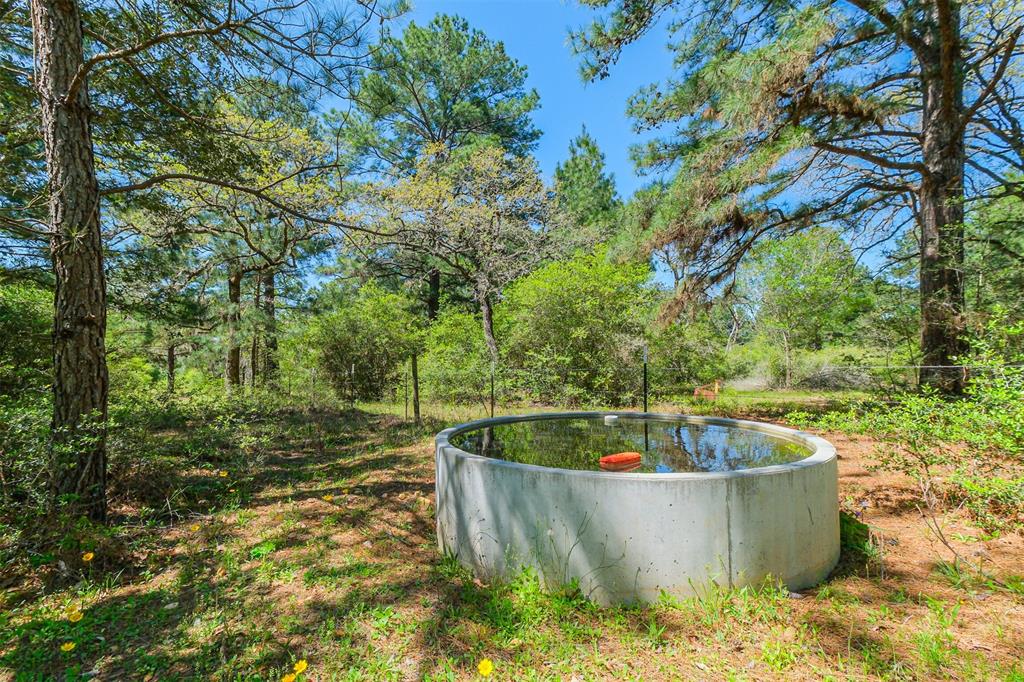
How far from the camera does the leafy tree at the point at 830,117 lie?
5.03 m

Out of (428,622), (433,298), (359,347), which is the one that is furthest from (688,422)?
(433,298)

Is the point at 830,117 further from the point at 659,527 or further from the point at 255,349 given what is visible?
the point at 255,349

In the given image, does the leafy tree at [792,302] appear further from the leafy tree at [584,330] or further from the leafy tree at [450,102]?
the leafy tree at [450,102]

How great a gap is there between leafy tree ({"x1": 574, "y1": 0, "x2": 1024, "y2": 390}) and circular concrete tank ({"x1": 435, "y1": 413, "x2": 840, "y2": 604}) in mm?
4338

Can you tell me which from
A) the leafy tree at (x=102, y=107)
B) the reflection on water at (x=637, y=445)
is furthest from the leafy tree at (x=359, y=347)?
the reflection on water at (x=637, y=445)

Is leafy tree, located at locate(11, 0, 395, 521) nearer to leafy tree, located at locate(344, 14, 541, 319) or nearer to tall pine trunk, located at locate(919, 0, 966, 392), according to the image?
tall pine trunk, located at locate(919, 0, 966, 392)

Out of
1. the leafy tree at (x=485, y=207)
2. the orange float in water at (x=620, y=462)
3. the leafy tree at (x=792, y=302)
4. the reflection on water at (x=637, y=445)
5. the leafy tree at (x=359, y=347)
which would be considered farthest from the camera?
the leafy tree at (x=792, y=302)

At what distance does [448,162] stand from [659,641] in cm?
1433

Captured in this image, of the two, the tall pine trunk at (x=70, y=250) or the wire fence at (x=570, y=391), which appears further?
the wire fence at (x=570, y=391)

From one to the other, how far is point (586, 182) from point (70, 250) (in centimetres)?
1726

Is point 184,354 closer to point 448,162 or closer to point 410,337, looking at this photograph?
point 410,337

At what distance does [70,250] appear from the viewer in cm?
291

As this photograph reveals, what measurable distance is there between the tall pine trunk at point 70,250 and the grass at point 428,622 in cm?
59

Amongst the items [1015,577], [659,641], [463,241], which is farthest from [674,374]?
[659,641]
